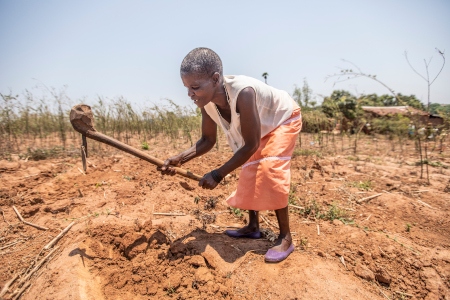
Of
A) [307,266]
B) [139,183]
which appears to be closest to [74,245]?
[139,183]

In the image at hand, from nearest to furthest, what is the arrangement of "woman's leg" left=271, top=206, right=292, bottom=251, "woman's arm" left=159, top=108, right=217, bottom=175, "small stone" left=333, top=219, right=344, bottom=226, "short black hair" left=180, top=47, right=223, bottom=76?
"short black hair" left=180, top=47, right=223, bottom=76 < "woman's leg" left=271, top=206, right=292, bottom=251 < "woman's arm" left=159, top=108, right=217, bottom=175 < "small stone" left=333, top=219, right=344, bottom=226

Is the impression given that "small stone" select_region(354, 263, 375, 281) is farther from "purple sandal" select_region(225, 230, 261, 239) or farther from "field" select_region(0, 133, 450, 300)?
"purple sandal" select_region(225, 230, 261, 239)

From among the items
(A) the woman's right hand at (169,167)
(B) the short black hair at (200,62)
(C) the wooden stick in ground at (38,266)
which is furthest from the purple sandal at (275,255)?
(C) the wooden stick in ground at (38,266)

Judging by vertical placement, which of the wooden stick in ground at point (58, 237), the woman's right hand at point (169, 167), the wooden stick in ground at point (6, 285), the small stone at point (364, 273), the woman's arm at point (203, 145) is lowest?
the small stone at point (364, 273)

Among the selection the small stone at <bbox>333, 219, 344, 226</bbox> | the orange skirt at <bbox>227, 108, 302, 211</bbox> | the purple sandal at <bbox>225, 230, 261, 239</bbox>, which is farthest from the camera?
the small stone at <bbox>333, 219, 344, 226</bbox>

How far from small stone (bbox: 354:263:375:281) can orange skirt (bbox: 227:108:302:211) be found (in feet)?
2.21

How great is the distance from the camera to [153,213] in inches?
101

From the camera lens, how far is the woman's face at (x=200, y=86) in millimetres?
1614

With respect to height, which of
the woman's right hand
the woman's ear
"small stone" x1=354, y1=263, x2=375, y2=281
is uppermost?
the woman's ear

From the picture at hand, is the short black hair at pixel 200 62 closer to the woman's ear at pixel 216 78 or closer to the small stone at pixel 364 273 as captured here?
the woman's ear at pixel 216 78

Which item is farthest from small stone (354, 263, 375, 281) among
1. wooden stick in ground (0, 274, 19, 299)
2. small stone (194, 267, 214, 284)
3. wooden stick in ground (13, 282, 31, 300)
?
wooden stick in ground (0, 274, 19, 299)

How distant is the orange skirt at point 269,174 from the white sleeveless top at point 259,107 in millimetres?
72

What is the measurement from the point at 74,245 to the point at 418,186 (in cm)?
389

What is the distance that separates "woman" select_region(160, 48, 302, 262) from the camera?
1648 mm
